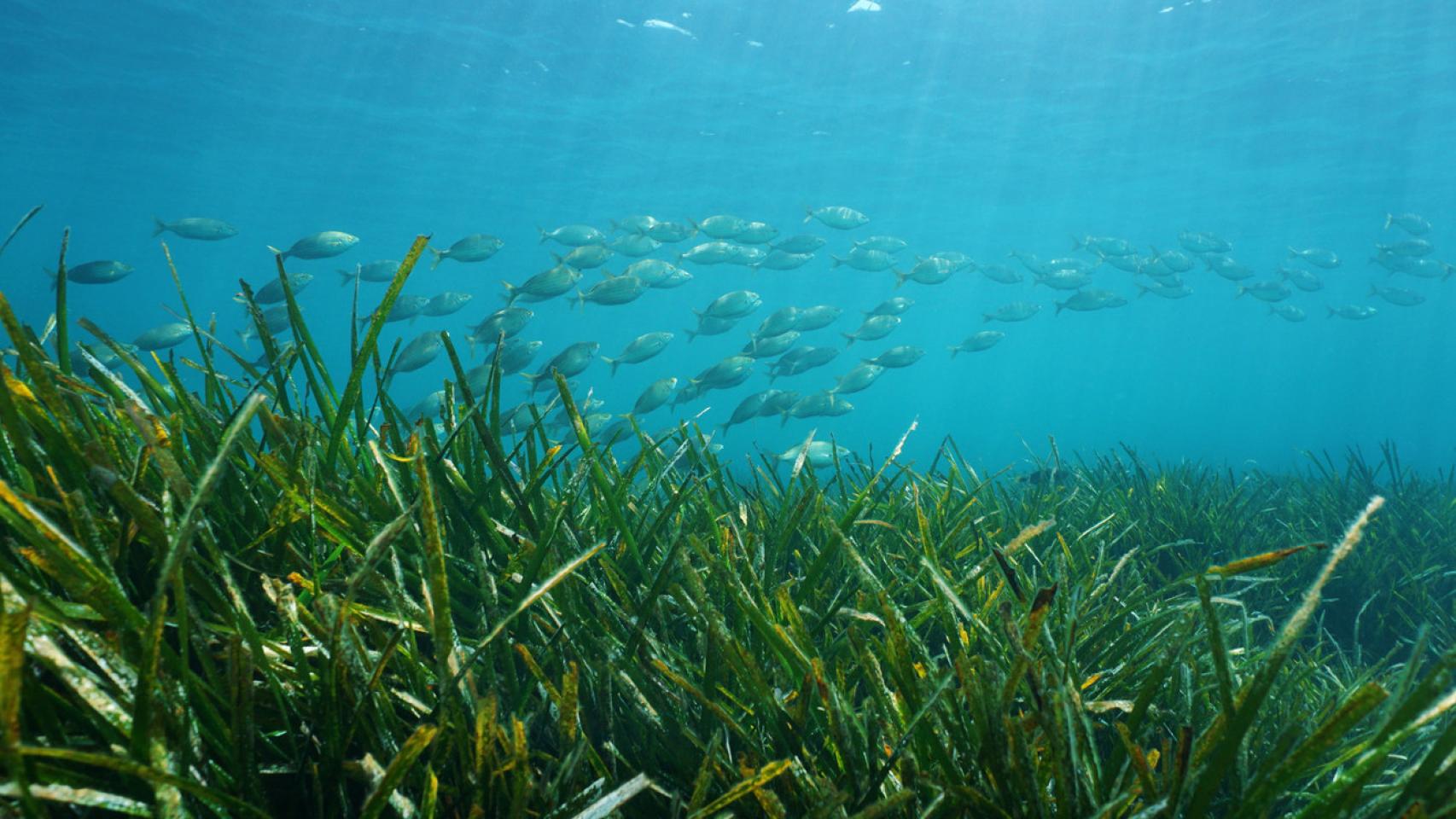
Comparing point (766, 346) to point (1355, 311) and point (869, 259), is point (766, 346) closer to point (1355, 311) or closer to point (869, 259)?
point (869, 259)

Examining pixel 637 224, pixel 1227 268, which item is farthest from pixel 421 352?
pixel 1227 268

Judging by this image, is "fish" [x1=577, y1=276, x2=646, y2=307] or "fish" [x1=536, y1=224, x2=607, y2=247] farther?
"fish" [x1=536, y1=224, x2=607, y2=247]

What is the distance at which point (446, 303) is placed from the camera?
455 inches

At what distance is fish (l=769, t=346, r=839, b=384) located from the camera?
11.2m

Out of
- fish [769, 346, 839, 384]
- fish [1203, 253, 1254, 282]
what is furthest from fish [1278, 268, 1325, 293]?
fish [769, 346, 839, 384]

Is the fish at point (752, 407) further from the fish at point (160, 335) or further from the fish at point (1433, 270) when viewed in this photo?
the fish at point (1433, 270)

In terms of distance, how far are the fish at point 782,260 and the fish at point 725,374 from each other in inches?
176

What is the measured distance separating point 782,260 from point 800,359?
382 cm

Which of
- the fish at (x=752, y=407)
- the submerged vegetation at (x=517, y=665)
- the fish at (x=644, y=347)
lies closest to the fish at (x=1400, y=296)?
the fish at (x=752, y=407)

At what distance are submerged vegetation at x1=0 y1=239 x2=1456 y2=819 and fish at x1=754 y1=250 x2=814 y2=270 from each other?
A: 1234cm

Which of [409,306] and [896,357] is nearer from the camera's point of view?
[409,306]

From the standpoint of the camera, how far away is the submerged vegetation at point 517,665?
904 millimetres

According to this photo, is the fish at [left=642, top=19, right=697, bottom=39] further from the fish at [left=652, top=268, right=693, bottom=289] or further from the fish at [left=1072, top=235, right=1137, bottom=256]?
the fish at [left=652, top=268, right=693, bottom=289]

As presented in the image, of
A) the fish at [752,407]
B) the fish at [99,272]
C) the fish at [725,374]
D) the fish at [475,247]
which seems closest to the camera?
the fish at [99,272]
